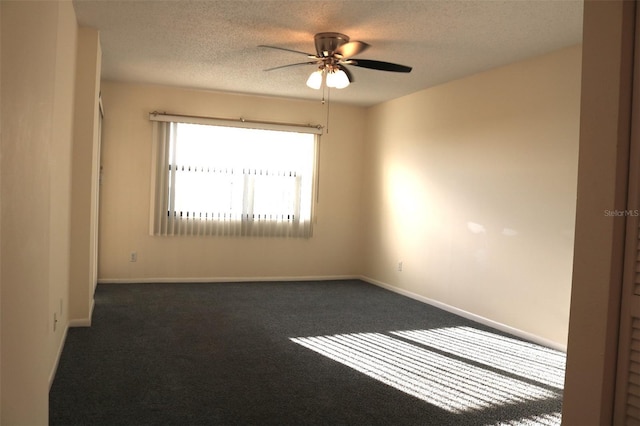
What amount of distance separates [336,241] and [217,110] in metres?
2.38

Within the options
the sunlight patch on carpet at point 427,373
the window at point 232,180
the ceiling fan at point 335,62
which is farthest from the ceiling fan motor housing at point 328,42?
the window at point 232,180

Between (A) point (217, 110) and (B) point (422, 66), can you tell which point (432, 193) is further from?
(A) point (217, 110)

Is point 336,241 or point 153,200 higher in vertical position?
point 153,200

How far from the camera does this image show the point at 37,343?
174cm

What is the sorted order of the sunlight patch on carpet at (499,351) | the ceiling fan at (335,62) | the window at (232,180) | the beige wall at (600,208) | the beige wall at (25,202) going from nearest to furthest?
the beige wall at (25,202) < the beige wall at (600,208) < the sunlight patch on carpet at (499,351) < the ceiling fan at (335,62) < the window at (232,180)

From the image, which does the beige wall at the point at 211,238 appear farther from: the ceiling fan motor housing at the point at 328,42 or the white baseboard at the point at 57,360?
the ceiling fan motor housing at the point at 328,42

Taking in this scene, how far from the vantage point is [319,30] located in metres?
4.02

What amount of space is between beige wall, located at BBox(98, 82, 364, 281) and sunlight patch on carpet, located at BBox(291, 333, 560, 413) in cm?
288

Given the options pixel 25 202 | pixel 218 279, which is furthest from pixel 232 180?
pixel 25 202

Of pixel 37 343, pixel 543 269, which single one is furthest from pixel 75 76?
pixel 543 269

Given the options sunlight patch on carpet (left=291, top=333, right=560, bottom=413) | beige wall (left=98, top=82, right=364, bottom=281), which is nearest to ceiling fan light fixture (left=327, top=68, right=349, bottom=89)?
sunlight patch on carpet (left=291, top=333, right=560, bottom=413)

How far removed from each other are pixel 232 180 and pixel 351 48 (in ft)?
9.25

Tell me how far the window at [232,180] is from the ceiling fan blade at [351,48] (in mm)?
2473

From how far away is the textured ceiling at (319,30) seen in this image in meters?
3.54
